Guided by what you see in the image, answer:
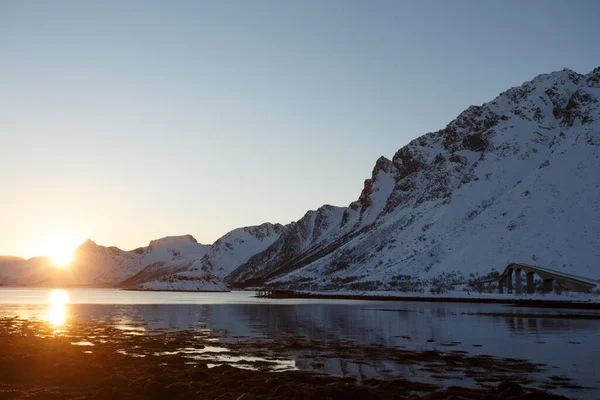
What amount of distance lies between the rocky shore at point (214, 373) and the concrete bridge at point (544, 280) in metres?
87.2

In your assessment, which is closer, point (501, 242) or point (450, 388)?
point (450, 388)

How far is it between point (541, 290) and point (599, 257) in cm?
1577

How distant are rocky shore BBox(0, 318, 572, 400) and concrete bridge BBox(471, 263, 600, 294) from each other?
87.2 metres

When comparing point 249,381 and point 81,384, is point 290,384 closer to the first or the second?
point 249,381

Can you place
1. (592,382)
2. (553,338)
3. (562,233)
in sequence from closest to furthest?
(592,382)
(553,338)
(562,233)

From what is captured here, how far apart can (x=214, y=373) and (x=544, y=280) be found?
114 metres

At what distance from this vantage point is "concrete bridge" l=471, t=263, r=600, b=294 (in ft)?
392

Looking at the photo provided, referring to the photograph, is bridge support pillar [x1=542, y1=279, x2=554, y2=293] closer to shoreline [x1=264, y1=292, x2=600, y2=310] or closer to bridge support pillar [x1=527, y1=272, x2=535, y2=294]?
bridge support pillar [x1=527, y1=272, x2=535, y2=294]

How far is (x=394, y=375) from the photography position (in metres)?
31.1

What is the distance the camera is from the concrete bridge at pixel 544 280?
119m

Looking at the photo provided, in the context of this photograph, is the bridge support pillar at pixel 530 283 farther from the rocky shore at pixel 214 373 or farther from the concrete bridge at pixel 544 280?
the rocky shore at pixel 214 373

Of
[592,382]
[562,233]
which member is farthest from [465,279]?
[592,382]

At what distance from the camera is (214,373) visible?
A: 30.0 meters

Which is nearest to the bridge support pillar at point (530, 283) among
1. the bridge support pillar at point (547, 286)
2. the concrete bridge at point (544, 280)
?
the concrete bridge at point (544, 280)
